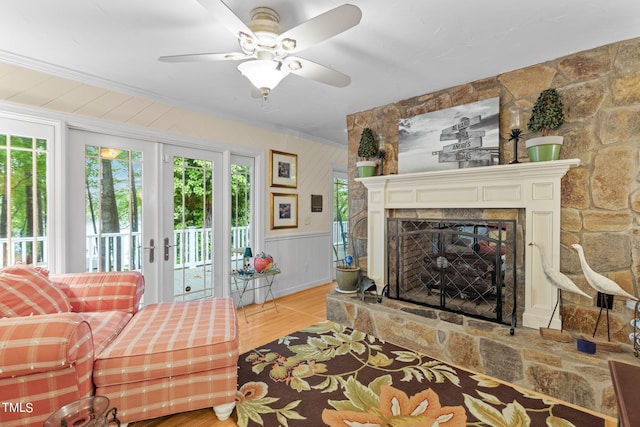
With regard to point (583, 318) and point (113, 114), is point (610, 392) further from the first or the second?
point (113, 114)

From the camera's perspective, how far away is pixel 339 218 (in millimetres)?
5402

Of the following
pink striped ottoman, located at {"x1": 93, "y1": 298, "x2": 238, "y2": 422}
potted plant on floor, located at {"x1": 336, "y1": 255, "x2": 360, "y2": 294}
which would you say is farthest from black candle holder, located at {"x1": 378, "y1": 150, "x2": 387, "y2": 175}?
pink striped ottoman, located at {"x1": 93, "y1": 298, "x2": 238, "y2": 422}

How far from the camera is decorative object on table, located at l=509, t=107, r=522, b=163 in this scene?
2379mm

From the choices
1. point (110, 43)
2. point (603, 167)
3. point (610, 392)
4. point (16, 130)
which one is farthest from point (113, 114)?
point (610, 392)

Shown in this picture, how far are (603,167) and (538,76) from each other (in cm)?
85

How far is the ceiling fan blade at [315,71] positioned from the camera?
1.72 m

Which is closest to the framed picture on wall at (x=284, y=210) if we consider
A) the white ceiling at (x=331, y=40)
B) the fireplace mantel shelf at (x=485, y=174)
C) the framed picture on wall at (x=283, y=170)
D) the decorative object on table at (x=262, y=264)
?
the framed picture on wall at (x=283, y=170)

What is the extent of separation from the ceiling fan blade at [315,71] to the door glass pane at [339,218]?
331 centimetres

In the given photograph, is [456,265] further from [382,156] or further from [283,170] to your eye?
[283,170]

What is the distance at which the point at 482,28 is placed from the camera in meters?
1.90

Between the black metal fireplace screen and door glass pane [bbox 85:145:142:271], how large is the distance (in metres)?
2.57

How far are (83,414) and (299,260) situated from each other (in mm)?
3317

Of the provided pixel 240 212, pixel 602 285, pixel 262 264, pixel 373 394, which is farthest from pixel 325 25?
pixel 240 212

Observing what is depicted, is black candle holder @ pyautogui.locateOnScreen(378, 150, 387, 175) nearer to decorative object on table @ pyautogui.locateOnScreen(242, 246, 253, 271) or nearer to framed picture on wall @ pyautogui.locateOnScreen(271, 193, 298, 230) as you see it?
framed picture on wall @ pyautogui.locateOnScreen(271, 193, 298, 230)
